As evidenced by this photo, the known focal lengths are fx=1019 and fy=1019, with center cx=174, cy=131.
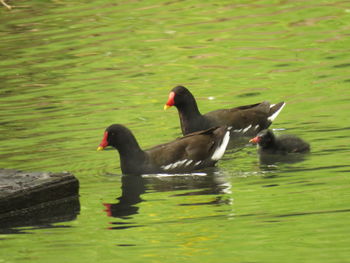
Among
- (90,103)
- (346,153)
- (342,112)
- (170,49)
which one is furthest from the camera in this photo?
(170,49)

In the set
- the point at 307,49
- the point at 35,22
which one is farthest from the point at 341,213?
the point at 35,22

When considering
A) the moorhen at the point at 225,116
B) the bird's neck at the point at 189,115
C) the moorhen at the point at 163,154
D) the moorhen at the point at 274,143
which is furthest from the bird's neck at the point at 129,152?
the bird's neck at the point at 189,115

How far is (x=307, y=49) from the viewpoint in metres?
18.1

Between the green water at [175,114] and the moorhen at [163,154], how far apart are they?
155mm

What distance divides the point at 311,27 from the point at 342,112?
23.5 feet

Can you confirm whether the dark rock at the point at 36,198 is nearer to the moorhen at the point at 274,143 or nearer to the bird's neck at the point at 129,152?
the bird's neck at the point at 129,152

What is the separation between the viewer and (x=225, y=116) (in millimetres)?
13383

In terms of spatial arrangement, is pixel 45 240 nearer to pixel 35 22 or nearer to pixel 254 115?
pixel 254 115

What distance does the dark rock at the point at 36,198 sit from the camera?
9.59 metres

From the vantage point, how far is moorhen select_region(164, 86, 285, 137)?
1325 centimetres

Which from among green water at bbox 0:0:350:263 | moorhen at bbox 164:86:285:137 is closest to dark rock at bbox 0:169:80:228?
green water at bbox 0:0:350:263

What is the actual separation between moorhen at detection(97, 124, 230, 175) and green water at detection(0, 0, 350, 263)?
15 centimetres

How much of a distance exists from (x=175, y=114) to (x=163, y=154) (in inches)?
143

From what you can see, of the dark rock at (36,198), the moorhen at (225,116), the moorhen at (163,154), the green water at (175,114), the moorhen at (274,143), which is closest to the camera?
the green water at (175,114)
